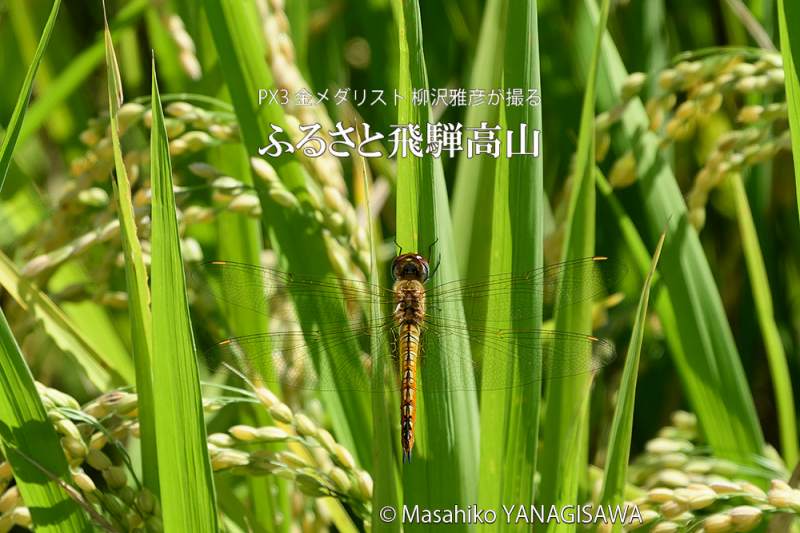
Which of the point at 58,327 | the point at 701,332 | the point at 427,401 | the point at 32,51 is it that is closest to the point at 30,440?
the point at 58,327

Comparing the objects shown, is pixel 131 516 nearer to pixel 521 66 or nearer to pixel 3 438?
pixel 3 438

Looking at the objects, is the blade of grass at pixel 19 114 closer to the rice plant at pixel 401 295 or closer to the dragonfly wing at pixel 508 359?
the rice plant at pixel 401 295

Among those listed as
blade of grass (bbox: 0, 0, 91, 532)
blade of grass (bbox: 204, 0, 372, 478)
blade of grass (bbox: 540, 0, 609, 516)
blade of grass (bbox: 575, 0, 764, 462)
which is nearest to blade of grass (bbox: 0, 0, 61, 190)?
blade of grass (bbox: 0, 0, 91, 532)

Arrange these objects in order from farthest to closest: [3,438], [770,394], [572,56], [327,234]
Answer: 1. [770,394]
2. [572,56]
3. [327,234]
4. [3,438]

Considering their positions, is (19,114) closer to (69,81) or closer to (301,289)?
(301,289)

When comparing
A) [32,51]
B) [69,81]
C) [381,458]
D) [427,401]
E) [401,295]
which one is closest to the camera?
[381,458]

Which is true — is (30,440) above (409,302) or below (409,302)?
below

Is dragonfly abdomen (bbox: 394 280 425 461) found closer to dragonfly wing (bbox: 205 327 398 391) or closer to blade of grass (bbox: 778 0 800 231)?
dragonfly wing (bbox: 205 327 398 391)

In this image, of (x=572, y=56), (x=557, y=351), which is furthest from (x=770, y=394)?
(x=557, y=351)
